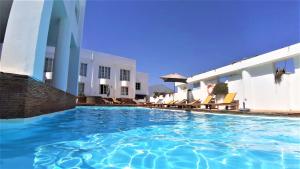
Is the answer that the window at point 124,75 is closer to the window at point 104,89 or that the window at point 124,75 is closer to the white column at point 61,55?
the window at point 104,89

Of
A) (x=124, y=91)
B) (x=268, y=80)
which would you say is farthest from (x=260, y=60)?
(x=124, y=91)

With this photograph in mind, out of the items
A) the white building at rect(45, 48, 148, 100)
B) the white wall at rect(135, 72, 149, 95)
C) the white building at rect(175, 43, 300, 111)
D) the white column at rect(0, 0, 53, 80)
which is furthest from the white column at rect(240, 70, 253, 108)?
the white wall at rect(135, 72, 149, 95)

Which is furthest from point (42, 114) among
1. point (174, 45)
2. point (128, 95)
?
point (128, 95)

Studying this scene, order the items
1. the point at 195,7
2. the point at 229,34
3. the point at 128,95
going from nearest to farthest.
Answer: the point at 195,7 < the point at 229,34 < the point at 128,95

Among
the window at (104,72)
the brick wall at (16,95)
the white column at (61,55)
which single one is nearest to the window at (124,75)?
the window at (104,72)

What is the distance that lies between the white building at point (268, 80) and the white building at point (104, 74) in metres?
16.9

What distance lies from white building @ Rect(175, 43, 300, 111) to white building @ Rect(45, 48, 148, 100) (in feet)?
55.3

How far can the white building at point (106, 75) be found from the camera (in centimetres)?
2734

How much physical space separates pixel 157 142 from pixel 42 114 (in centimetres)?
437

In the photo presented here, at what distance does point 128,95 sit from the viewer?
31.7 m

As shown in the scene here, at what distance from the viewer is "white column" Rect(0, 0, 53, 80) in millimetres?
4945

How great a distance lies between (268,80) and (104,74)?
21.7 m

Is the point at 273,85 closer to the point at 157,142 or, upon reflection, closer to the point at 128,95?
the point at 157,142

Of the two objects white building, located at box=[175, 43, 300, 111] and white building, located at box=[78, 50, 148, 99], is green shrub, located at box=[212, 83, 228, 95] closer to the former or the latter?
white building, located at box=[175, 43, 300, 111]
